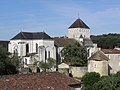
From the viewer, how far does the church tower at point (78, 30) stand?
3351 inches

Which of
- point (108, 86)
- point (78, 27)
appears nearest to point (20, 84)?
point (108, 86)

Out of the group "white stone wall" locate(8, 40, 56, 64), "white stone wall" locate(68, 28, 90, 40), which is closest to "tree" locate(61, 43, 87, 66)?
"white stone wall" locate(8, 40, 56, 64)

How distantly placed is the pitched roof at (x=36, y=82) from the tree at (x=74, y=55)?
4156 cm

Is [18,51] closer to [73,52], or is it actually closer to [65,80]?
[73,52]

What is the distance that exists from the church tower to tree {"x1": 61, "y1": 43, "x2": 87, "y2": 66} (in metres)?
12.4

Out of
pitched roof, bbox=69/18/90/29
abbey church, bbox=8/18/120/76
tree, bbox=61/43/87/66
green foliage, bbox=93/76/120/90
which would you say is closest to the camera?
green foliage, bbox=93/76/120/90

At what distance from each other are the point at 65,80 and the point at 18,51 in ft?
155

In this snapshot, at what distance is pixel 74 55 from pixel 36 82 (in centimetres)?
4656

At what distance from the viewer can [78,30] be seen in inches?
3351

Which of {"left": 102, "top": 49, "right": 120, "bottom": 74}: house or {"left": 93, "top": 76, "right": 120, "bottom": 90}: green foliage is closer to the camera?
{"left": 93, "top": 76, "right": 120, "bottom": 90}: green foliage

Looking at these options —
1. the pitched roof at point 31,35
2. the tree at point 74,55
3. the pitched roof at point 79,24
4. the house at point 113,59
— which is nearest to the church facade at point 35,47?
the pitched roof at point 31,35

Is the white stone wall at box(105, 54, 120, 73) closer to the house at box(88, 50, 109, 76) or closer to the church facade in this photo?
the house at box(88, 50, 109, 76)

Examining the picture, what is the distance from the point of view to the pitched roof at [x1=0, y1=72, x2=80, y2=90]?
71.8ft

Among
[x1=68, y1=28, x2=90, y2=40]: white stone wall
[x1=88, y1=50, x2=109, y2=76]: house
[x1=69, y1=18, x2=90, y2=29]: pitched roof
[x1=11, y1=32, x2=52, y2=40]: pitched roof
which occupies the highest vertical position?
[x1=69, y1=18, x2=90, y2=29]: pitched roof
